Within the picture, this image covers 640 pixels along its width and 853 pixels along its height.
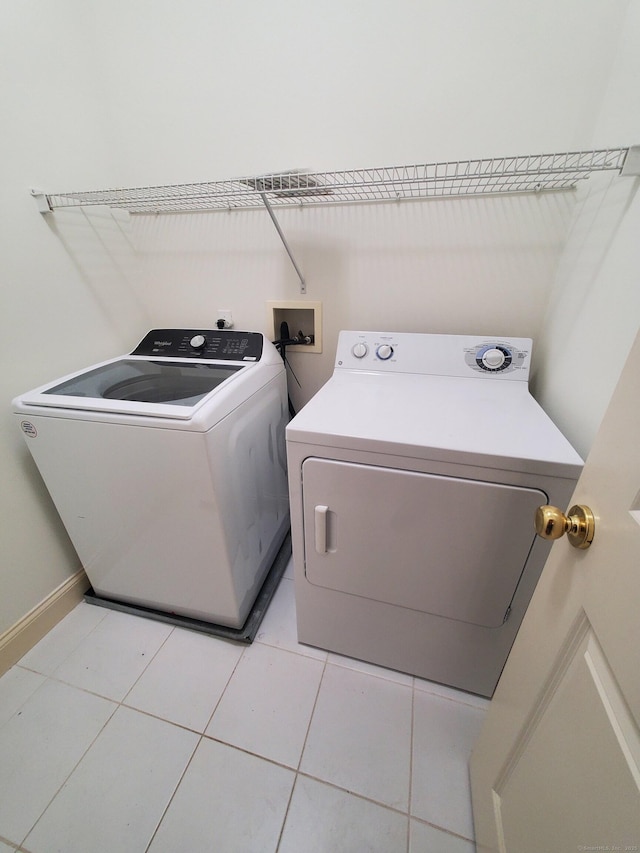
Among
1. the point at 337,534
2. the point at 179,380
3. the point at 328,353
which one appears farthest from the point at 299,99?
the point at 337,534

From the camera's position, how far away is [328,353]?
1.68 meters

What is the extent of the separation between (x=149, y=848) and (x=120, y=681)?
20.3 inches

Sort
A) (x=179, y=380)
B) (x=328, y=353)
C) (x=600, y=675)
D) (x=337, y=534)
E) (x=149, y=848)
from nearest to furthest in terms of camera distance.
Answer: (x=600, y=675) → (x=149, y=848) → (x=337, y=534) → (x=179, y=380) → (x=328, y=353)

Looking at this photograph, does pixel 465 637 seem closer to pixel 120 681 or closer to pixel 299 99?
pixel 120 681

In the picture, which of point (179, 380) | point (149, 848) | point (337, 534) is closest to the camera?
point (149, 848)

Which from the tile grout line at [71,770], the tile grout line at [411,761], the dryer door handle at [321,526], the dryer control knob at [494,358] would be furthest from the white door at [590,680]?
the tile grout line at [71,770]

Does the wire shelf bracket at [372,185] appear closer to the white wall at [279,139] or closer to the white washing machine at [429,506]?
the white wall at [279,139]

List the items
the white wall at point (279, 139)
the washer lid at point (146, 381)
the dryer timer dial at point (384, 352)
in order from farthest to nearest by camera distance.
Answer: the dryer timer dial at point (384, 352)
the washer lid at point (146, 381)
the white wall at point (279, 139)

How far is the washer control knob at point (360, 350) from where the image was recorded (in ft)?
4.65

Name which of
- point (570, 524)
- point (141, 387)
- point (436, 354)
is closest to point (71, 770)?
point (141, 387)

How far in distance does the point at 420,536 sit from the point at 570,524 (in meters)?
0.47

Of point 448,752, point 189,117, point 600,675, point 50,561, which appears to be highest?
point 189,117

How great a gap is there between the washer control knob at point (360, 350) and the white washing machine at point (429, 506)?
127mm

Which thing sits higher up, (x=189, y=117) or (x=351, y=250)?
(x=189, y=117)
